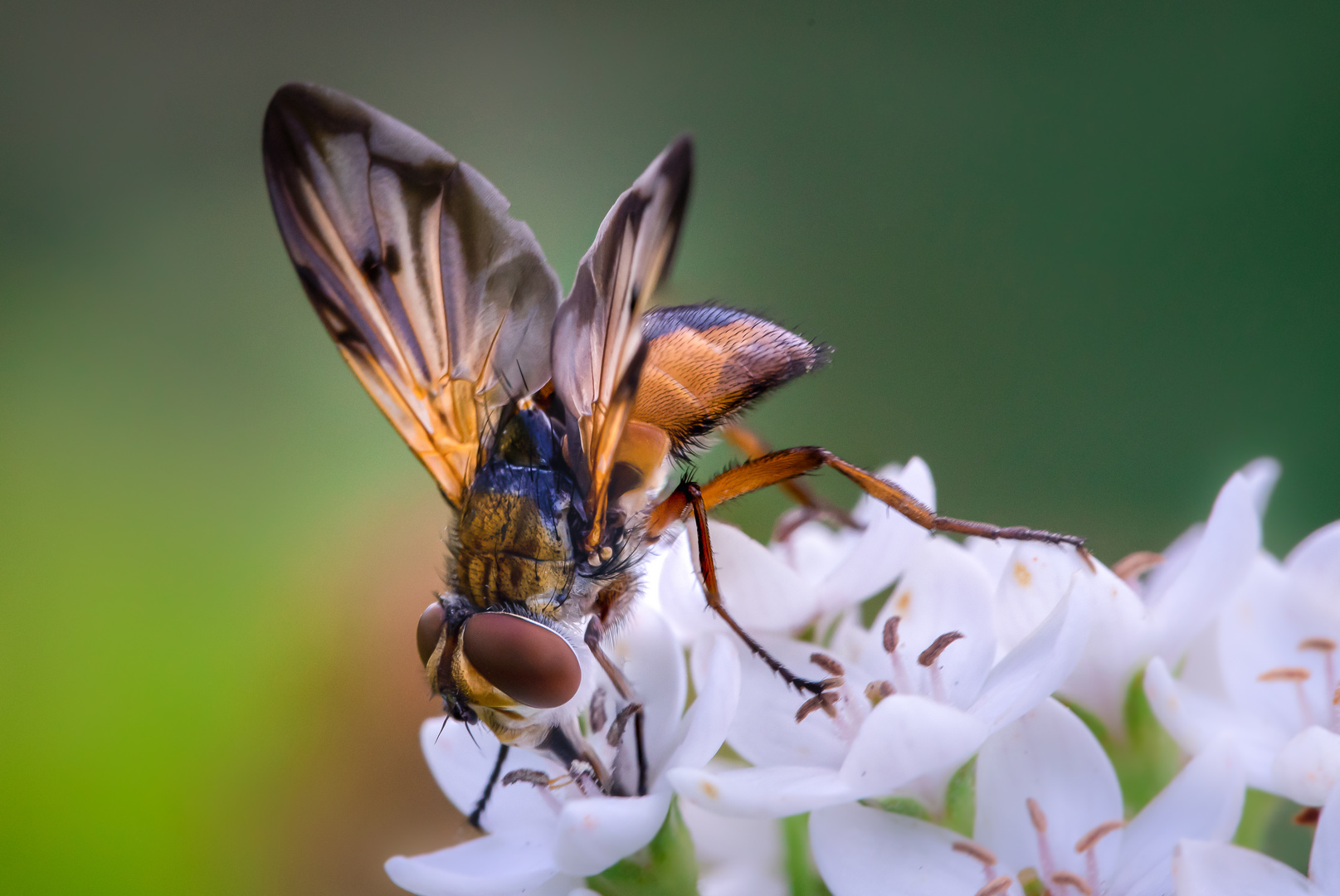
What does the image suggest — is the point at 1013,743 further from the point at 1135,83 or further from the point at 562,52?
the point at 562,52

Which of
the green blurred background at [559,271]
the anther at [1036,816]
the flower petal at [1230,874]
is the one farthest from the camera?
the green blurred background at [559,271]

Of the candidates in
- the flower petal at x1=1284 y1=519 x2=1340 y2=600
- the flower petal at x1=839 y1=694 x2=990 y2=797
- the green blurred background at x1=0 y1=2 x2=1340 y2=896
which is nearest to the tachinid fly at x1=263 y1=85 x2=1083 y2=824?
the flower petal at x1=839 y1=694 x2=990 y2=797

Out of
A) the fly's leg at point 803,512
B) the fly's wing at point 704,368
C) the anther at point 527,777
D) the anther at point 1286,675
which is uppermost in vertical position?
the fly's wing at point 704,368

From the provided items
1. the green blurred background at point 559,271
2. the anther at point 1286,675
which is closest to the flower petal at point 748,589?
the anther at point 1286,675

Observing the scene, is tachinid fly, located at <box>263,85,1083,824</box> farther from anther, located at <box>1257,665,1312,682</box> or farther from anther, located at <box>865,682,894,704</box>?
anther, located at <box>1257,665,1312,682</box>

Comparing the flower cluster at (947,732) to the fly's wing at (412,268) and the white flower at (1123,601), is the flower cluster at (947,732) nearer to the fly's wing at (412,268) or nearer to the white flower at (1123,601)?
the white flower at (1123,601)
